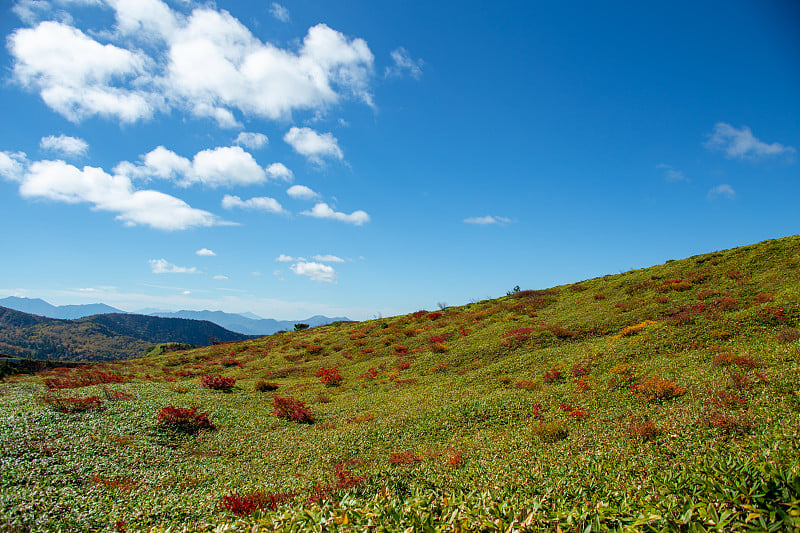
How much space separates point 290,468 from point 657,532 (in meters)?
13.9

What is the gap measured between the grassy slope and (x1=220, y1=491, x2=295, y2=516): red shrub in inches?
13.8

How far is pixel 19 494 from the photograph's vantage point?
10883 mm

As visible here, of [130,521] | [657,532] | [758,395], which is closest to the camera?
[657,532]

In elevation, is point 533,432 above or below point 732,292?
below

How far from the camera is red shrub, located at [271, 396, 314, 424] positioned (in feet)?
76.1

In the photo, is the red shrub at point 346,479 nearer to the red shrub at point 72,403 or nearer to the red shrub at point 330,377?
the red shrub at point 72,403

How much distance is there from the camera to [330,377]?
3519 cm

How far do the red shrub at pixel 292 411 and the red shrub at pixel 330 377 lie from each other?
7.02 meters

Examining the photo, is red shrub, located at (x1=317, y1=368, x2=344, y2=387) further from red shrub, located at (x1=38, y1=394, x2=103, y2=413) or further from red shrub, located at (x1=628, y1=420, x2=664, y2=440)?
red shrub, located at (x1=628, y1=420, x2=664, y2=440)

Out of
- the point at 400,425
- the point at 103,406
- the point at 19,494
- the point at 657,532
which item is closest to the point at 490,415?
the point at 400,425

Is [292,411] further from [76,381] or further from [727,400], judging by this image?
[727,400]

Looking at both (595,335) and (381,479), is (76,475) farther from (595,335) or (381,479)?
(595,335)

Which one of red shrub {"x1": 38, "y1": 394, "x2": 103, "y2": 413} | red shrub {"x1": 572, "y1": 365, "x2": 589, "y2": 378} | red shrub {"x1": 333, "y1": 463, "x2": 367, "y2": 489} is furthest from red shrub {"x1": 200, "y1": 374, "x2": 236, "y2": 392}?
red shrub {"x1": 572, "y1": 365, "x2": 589, "y2": 378}

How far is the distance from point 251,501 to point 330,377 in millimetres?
24040
